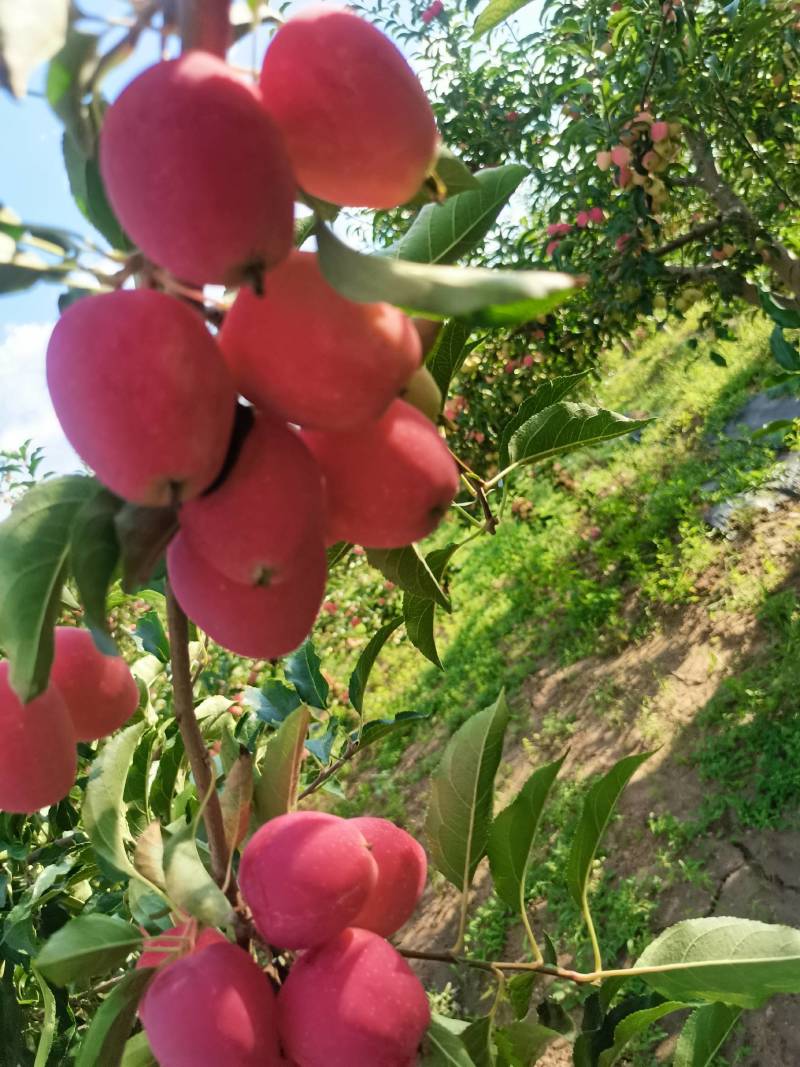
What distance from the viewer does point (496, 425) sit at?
3.20 metres

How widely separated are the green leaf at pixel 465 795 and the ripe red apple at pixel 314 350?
402 millimetres

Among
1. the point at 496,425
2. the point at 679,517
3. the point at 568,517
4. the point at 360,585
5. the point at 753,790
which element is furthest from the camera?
the point at 568,517

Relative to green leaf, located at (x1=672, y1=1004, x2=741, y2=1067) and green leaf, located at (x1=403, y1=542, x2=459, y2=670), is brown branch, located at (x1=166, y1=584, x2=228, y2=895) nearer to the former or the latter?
green leaf, located at (x1=403, y1=542, x2=459, y2=670)

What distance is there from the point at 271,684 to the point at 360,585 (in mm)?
3264

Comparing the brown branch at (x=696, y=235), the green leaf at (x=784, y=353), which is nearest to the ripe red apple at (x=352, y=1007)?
the green leaf at (x=784, y=353)

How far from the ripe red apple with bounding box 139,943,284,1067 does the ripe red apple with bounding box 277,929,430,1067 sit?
0.07 ft

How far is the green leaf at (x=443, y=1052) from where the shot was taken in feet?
1.99

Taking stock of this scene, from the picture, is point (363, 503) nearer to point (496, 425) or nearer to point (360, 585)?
point (496, 425)

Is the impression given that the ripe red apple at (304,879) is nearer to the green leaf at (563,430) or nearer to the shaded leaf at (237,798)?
the shaded leaf at (237,798)

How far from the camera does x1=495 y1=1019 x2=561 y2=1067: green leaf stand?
695 mm

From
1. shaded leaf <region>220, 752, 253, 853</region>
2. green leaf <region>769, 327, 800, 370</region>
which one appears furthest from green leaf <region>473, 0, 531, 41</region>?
green leaf <region>769, 327, 800, 370</region>

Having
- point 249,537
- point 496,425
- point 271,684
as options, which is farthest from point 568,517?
point 249,537

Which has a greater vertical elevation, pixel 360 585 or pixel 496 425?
pixel 496 425

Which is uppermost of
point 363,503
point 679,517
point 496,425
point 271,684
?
Result: point 363,503
